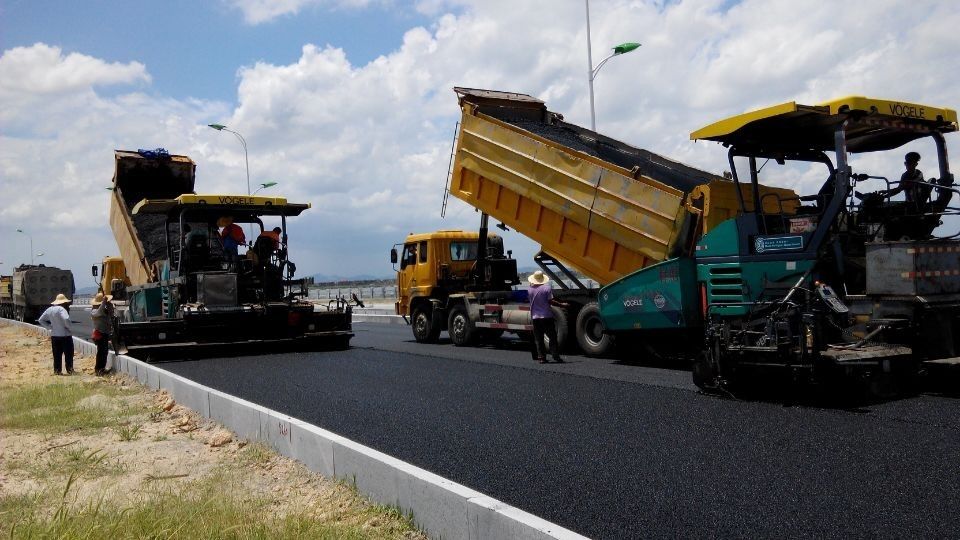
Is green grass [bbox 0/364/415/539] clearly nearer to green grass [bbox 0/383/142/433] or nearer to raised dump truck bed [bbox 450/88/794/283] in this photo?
green grass [bbox 0/383/142/433]

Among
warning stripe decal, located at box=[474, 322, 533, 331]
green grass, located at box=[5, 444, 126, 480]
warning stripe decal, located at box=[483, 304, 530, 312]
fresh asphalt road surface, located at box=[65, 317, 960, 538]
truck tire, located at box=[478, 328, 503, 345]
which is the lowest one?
green grass, located at box=[5, 444, 126, 480]

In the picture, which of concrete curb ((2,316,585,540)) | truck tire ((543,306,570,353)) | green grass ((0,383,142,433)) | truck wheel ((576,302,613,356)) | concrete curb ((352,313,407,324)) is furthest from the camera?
concrete curb ((352,313,407,324))

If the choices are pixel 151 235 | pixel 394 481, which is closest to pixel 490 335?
pixel 151 235

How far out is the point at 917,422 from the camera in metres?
6.26

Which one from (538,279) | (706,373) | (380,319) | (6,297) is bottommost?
(706,373)

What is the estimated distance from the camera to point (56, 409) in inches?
360

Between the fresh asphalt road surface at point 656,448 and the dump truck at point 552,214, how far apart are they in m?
1.86

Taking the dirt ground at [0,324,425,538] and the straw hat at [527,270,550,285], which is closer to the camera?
the dirt ground at [0,324,425,538]

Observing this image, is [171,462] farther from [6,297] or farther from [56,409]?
[6,297]

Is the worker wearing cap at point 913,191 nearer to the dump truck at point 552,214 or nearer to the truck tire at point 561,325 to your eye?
the dump truck at point 552,214

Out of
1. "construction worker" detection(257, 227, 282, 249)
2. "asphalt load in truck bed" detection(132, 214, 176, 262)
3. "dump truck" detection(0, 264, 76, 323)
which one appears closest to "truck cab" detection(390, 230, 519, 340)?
"construction worker" detection(257, 227, 282, 249)

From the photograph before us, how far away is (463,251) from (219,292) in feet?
15.3

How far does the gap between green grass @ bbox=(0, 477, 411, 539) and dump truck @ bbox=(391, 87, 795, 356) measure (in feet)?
19.9

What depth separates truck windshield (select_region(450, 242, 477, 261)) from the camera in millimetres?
15516
